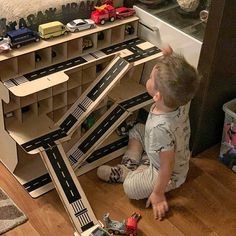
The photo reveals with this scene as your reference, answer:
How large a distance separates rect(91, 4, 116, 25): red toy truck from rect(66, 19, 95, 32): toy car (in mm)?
22

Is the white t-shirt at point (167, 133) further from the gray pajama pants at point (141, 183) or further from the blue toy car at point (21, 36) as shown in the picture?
the blue toy car at point (21, 36)

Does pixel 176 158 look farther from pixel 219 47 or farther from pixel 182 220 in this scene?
pixel 219 47

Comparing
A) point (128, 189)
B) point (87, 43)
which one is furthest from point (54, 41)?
point (128, 189)

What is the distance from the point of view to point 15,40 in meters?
1.41

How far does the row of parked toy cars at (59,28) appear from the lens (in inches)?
55.5

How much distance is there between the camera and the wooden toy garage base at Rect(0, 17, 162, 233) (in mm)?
1443

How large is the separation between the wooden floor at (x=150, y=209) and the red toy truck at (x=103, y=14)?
0.48m

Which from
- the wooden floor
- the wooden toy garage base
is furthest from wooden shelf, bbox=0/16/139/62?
the wooden floor

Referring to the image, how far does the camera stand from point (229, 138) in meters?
1.64

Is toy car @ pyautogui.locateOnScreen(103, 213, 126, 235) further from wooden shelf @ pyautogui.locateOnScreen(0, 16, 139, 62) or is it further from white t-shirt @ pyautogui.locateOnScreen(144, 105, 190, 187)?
wooden shelf @ pyautogui.locateOnScreen(0, 16, 139, 62)

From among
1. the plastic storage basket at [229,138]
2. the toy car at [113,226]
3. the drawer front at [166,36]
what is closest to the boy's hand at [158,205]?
the toy car at [113,226]

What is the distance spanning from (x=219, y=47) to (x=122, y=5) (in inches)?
16.2

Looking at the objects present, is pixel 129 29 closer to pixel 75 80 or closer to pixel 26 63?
pixel 75 80

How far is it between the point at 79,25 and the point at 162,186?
1.78 ft
